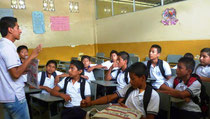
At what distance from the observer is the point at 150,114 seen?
1295 mm

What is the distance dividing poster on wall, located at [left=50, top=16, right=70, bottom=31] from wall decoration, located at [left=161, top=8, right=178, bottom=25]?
3.39 metres

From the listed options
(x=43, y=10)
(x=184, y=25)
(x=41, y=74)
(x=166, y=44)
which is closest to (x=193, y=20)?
Result: (x=184, y=25)

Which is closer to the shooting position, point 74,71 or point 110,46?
point 74,71

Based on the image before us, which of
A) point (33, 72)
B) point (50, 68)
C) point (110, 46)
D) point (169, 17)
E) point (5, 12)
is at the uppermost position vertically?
point (5, 12)

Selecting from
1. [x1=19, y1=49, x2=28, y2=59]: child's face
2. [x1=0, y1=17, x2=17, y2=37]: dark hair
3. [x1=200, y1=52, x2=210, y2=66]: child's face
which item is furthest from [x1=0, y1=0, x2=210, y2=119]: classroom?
[x1=19, y1=49, x2=28, y2=59]: child's face

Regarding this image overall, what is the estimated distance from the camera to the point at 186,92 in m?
1.59

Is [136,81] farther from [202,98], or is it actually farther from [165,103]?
[202,98]

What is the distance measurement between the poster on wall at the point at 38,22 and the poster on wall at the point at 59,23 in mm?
339

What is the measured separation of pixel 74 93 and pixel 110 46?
4.38 meters

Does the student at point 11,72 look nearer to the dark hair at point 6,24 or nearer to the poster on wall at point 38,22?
the dark hair at point 6,24

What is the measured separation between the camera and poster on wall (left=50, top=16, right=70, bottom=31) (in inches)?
230

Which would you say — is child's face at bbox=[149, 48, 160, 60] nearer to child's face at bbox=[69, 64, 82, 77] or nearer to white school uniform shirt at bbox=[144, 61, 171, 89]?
white school uniform shirt at bbox=[144, 61, 171, 89]

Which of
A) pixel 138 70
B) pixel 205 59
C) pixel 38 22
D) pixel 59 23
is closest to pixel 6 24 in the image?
pixel 138 70

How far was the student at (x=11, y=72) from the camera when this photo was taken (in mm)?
1325
